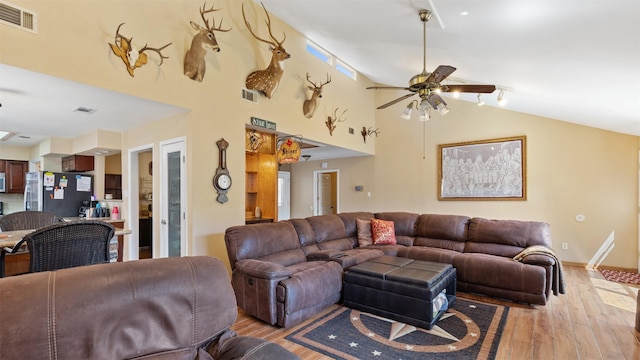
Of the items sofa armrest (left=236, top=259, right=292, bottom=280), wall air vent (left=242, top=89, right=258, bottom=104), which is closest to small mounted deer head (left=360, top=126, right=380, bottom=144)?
wall air vent (left=242, top=89, right=258, bottom=104)

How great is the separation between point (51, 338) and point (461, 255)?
4.11 metres

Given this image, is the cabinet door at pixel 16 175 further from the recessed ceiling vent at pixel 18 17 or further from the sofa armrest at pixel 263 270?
the sofa armrest at pixel 263 270

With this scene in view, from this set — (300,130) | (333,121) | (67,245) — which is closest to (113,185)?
(300,130)

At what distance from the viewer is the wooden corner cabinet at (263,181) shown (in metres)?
5.05

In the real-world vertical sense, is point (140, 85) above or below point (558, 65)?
below

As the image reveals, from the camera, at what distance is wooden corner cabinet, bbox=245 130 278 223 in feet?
16.6

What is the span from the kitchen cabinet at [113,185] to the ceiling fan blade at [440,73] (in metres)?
6.18

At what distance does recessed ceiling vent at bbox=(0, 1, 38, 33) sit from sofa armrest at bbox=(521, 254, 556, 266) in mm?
5336

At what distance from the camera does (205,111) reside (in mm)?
3725

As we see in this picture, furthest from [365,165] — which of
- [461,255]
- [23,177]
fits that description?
[23,177]

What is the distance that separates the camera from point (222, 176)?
3.92m

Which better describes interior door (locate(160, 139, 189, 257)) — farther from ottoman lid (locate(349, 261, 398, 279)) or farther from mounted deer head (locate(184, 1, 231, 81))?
ottoman lid (locate(349, 261, 398, 279))

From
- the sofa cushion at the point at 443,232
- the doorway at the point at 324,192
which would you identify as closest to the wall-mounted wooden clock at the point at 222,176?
the sofa cushion at the point at 443,232

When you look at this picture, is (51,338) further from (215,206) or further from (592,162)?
(592,162)
